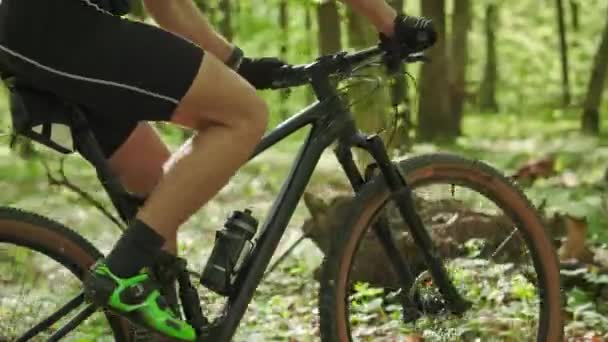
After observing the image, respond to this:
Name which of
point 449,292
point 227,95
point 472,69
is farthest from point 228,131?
point 472,69

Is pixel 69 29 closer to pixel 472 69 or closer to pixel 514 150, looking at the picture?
pixel 514 150

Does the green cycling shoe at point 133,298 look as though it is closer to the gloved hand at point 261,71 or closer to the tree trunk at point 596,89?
the gloved hand at point 261,71

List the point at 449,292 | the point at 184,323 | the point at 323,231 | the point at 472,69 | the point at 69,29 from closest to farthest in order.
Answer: the point at 69,29, the point at 184,323, the point at 449,292, the point at 323,231, the point at 472,69

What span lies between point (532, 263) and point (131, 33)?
5.86 ft

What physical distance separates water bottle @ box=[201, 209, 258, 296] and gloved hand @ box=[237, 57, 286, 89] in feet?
1.43

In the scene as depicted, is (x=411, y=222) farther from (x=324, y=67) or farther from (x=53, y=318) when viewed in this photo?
(x=53, y=318)

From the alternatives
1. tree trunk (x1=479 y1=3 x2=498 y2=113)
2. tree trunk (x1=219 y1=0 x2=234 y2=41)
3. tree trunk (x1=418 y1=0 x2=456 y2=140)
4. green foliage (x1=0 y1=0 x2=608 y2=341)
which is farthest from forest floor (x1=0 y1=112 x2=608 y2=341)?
tree trunk (x1=479 y1=3 x2=498 y2=113)

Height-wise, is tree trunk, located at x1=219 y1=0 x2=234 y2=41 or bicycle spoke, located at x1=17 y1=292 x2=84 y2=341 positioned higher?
tree trunk, located at x1=219 y1=0 x2=234 y2=41

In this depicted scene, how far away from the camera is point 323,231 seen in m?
5.95

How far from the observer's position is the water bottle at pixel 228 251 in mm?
3064

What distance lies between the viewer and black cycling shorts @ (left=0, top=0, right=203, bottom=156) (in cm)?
273

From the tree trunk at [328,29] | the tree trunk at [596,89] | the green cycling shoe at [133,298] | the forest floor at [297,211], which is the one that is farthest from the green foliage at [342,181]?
the tree trunk at [596,89]

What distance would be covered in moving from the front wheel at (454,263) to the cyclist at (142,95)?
1.84 ft

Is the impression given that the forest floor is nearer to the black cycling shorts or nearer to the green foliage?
the green foliage
